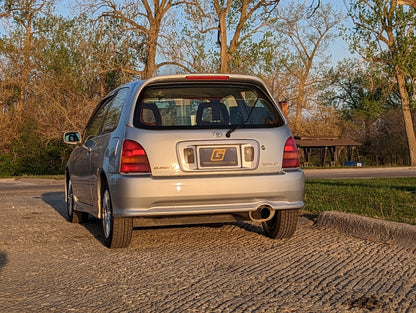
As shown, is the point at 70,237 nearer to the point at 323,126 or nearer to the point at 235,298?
the point at 235,298

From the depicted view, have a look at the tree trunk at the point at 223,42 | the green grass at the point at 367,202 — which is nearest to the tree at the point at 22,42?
the tree trunk at the point at 223,42

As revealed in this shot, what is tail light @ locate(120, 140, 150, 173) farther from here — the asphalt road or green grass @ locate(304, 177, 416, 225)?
green grass @ locate(304, 177, 416, 225)

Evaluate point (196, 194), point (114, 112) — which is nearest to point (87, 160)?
point (114, 112)

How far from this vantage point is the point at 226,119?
6648 mm

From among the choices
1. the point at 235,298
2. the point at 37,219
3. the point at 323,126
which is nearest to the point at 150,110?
the point at 235,298

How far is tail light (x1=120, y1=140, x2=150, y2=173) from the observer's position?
6.07 m

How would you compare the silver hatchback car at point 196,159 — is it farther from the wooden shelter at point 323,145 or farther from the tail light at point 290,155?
the wooden shelter at point 323,145

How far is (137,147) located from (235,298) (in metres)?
2.26

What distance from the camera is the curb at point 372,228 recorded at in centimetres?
628

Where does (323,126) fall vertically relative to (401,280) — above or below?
above

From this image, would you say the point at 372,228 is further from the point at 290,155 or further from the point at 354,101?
the point at 354,101

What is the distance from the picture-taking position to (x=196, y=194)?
6.06 m

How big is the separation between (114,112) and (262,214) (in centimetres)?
205

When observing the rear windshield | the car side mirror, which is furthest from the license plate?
the car side mirror
